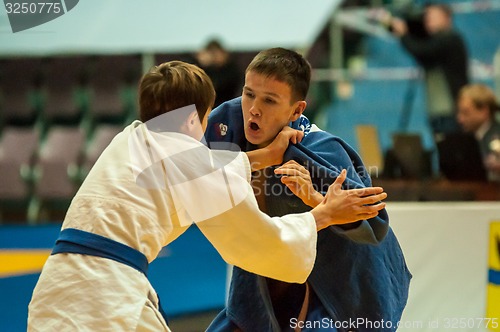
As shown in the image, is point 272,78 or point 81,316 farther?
point 272,78

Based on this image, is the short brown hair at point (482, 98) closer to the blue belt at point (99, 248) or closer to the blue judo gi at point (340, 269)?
the blue judo gi at point (340, 269)

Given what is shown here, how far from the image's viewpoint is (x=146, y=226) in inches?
91.6

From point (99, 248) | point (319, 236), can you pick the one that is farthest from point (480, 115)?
point (99, 248)

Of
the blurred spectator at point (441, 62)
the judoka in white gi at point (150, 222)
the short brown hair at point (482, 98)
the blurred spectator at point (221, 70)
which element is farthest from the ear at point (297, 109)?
the blurred spectator at point (221, 70)

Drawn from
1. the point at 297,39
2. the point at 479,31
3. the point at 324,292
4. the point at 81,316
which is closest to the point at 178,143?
the point at 81,316

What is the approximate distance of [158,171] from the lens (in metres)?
2.37

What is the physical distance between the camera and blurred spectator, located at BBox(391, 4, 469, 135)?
702 cm

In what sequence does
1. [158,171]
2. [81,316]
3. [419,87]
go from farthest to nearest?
[419,87] → [158,171] → [81,316]

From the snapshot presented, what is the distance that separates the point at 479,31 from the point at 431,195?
319cm

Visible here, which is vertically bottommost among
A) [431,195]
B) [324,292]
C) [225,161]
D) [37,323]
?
[431,195]

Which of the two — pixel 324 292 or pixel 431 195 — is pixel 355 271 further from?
pixel 431 195

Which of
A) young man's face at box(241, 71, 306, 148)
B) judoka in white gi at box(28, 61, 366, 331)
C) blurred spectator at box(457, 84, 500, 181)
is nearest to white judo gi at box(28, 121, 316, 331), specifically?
judoka in white gi at box(28, 61, 366, 331)

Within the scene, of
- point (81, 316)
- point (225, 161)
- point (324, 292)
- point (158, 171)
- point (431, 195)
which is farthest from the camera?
point (431, 195)

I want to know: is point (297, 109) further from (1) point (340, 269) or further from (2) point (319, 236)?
(1) point (340, 269)
